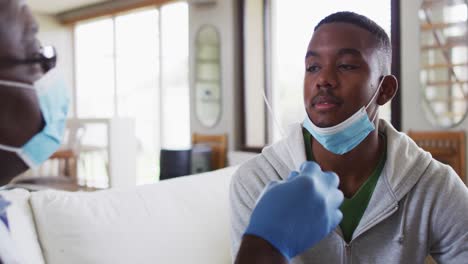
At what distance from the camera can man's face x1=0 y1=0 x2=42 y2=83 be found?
1.86ft

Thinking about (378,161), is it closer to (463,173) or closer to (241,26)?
(463,173)

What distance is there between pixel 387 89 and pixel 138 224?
80cm

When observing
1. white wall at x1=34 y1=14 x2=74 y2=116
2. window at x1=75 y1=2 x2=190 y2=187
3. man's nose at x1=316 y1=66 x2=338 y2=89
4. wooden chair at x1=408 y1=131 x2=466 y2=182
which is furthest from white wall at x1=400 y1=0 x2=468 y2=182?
white wall at x1=34 y1=14 x2=74 y2=116

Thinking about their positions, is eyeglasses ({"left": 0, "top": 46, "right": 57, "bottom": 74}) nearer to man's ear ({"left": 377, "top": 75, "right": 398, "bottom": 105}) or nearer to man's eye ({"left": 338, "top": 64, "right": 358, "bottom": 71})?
man's eye ({"left": 338, "top": 64, "right": 358, "bottom": 71})

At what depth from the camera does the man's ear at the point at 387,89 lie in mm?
1353

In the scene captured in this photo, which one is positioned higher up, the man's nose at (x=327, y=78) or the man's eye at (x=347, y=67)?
the man's eye at (x=347, y=67)

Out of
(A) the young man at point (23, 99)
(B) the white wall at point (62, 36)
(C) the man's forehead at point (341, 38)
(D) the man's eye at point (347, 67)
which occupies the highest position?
(B) the white wall at point (62, 36)

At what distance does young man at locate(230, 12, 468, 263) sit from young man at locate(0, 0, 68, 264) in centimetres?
67

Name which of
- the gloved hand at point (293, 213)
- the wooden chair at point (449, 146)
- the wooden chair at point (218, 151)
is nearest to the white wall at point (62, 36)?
the wooden chair at point (218, 151)

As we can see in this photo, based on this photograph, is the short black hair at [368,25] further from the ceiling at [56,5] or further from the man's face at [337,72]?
the ceiling at [56,5]

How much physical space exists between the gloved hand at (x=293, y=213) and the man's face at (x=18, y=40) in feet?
1.46

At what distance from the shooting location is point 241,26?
5.09 meters

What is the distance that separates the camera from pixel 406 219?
1232 mm

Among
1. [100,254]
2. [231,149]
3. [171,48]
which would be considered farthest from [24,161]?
[171,48]
